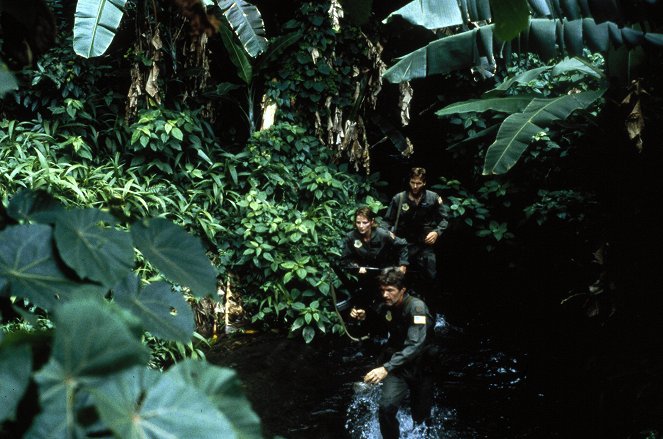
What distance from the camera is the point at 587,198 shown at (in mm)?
6863

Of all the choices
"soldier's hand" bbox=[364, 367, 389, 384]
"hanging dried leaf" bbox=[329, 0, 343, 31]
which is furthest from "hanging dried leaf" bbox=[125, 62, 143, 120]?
"soldier's hand" bbox=[364, 367, 389, 384]

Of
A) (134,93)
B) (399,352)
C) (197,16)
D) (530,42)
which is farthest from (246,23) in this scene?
(197,16)

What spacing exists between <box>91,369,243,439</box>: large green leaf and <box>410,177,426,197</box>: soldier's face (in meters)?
6.24

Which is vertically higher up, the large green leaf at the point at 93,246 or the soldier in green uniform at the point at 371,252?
the large green leaf at the point at 93,246

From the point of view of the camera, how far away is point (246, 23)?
7293mm

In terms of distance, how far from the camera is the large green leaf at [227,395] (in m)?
0.69

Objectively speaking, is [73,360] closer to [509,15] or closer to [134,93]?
[509,15]

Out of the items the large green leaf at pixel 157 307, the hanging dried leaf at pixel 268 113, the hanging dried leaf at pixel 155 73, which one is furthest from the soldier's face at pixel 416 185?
the large green leaf at pixel 157 307

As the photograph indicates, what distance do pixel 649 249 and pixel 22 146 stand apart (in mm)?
6072

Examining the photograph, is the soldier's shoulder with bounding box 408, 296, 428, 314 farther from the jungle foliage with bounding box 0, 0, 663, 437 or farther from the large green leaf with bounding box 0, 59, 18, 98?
the large green leaf with bounding box 0, 59, 18, 98

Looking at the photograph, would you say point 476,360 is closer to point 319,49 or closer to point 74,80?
point 319,49

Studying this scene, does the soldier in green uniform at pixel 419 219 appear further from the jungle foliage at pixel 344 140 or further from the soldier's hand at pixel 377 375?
the soldier's hand at pixel 377 375

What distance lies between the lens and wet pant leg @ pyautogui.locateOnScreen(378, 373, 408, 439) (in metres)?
4.58

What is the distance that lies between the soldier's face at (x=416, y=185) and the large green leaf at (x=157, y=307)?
236 inches
